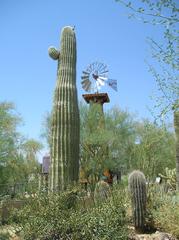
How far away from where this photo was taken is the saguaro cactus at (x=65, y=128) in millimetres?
9930

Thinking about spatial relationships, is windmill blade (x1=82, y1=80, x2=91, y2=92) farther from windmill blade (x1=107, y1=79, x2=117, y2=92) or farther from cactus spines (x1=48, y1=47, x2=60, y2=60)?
cactus spines (x1=48, y1=47, x2=60, y2=60)

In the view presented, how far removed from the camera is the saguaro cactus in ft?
32.6

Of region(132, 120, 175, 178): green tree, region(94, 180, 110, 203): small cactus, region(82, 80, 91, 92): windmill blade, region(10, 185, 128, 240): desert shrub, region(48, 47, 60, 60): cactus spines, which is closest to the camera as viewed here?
region(10, 185, 128, 240): desert shrub

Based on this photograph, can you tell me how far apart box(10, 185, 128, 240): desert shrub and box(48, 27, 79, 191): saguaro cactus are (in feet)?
9.97

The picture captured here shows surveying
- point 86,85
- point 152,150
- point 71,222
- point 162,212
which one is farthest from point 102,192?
point 86,85

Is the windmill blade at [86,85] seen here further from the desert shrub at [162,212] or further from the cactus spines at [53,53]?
the desert shrub at [162,212]

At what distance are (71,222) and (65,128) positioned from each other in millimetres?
4564

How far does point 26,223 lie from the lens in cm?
632

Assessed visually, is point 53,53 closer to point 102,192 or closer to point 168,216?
point 102,192

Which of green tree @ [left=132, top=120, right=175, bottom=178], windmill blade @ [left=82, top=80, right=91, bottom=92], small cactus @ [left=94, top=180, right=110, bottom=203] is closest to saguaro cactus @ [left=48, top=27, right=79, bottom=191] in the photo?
small cactus @ [left=94, top=180, right=110, bottom=203]

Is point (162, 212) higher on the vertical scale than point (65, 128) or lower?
lower

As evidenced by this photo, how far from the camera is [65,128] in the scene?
33.7 feet

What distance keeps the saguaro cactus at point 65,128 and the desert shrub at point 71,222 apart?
9.97 feet

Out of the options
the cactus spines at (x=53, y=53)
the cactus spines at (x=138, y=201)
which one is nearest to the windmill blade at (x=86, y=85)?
the cactus spines at (x=53, y=53)
